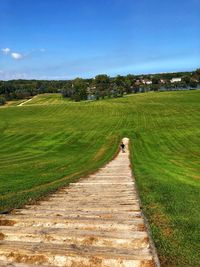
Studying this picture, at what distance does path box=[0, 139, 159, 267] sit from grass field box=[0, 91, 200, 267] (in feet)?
1.73

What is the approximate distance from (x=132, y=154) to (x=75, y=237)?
39.3 m

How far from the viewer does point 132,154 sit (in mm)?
45438

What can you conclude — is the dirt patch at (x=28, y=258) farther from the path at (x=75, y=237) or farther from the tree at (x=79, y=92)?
the tree at (x=79, y=92)

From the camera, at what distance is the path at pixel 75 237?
557 centimetres

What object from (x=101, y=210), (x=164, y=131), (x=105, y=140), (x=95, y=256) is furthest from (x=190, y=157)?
(x=95, y=256)

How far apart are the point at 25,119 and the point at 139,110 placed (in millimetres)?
33979

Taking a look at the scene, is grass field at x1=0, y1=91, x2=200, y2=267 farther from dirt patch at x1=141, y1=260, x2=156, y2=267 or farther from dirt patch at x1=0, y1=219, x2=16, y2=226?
dirt patch at x1=0, y1=219, x2=16, y2=226

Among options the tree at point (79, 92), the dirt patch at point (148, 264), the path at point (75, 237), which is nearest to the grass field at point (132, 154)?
the dirt patch at point (148, 264)

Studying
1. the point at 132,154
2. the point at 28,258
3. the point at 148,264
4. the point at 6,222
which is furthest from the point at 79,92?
the point at 148,264

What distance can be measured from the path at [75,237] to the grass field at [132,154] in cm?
53

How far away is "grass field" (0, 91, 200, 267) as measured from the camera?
880 centimetres

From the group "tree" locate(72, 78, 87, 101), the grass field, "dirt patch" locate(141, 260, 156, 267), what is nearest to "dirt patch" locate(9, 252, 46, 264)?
"dirt patch" locate(141, 260, 156, 267)

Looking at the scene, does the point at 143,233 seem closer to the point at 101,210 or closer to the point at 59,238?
the point at 59,238

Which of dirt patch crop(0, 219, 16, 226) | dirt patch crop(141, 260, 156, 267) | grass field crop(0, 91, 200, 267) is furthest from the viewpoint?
grass field crop(0, 91, 200, 267)
